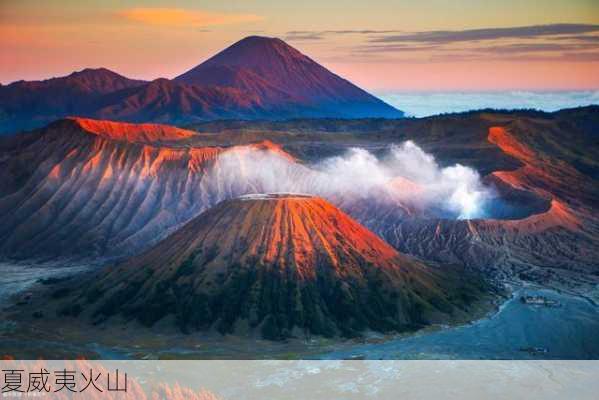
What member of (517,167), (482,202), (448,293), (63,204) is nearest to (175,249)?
(448,293)

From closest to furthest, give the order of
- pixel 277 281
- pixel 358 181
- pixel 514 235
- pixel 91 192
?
pixel 277 281 → pixel 514 235 → pixel 91 192 → pixel 358 181

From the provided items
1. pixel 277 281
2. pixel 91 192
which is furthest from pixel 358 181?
pixel 277 281

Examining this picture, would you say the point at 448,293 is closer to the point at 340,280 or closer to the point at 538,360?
the point at 340,280

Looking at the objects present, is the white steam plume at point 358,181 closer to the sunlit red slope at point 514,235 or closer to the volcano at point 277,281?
the sunlit red slope at point 514,235

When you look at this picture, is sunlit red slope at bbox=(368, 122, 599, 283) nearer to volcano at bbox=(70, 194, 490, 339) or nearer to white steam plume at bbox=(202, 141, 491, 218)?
white steam plume at bbox=(202, 141, 491, 218)

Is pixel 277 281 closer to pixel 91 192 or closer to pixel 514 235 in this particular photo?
pixel 514 235

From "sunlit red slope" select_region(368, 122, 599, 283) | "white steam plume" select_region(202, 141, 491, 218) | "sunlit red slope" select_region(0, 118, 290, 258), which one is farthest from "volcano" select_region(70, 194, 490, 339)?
"white steam plume" select_region(202, 141, 491, 218)

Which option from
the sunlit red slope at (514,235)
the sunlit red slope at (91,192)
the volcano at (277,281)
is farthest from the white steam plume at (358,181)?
the volcano at (277,281)
